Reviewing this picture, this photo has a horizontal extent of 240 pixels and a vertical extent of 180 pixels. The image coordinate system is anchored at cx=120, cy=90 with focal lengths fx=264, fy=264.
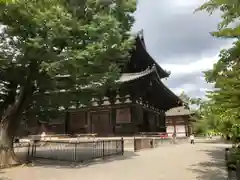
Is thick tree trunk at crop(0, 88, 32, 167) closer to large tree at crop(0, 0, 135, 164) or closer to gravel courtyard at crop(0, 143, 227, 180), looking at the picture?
large tree at crop(0, 0, 135, 164)

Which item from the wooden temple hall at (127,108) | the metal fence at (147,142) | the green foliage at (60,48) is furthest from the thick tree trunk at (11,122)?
the wooden temple hall at (127,108)

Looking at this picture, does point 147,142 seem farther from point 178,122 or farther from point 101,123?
point 178,122

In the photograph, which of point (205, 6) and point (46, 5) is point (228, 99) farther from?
point (46, 5)

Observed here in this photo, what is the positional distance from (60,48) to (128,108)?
14412 mm

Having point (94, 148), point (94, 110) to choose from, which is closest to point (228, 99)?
point (94, 148)

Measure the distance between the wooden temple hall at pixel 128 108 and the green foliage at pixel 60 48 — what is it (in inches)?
382

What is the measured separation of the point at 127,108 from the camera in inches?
994

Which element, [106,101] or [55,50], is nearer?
[55,50]

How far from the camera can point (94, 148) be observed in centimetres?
1650

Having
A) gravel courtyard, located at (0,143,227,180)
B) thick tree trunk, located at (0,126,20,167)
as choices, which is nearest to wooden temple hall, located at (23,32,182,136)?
thick tree trunk, located at (0,126,20,167)

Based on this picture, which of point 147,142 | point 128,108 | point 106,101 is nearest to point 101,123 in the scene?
point 106,101

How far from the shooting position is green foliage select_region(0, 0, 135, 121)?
1038cm

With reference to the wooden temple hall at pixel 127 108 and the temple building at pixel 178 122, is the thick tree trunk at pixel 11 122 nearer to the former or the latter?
the wooden temple hall at pixel 127 108

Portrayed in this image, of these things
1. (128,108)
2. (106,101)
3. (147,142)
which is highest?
(106,101)
